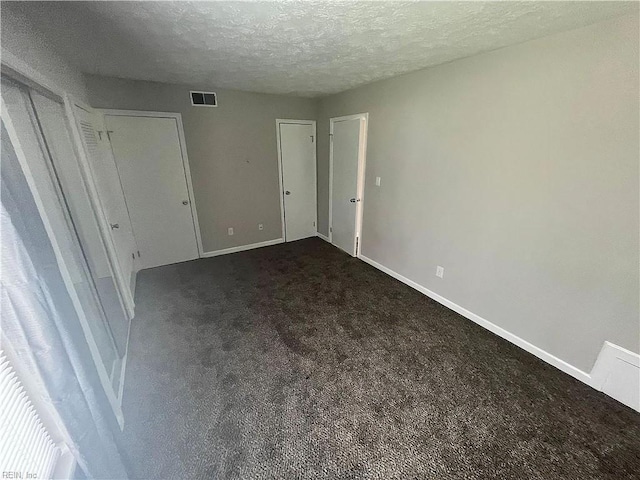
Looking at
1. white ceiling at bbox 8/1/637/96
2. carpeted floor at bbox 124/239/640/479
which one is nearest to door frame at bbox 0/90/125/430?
carpeted floor at bbox 124/239/640/479

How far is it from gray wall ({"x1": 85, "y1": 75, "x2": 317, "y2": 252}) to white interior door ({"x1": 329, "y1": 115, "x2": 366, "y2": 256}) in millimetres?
818

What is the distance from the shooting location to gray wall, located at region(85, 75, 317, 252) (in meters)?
3.11

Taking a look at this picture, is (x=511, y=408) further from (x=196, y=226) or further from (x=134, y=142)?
(x=134, y=142)

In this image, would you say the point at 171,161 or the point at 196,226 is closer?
the point at 171,161

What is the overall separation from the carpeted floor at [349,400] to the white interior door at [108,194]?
0.52 meters

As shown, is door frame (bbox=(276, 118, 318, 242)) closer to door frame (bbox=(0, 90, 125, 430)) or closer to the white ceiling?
the white ceiling

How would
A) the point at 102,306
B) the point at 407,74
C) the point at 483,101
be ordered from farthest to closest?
the point at 407,74, the point at 483,101, the point at 102,306

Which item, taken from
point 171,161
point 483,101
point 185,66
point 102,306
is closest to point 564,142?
point 483,101

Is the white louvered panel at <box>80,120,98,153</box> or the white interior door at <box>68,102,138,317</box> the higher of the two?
the white louvered panel at <box>80,120,98,153</box>

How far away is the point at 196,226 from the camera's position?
144 inches

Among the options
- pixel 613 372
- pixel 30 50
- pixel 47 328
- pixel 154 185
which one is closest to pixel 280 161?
pixel 154 185

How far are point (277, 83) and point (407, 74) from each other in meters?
1.44

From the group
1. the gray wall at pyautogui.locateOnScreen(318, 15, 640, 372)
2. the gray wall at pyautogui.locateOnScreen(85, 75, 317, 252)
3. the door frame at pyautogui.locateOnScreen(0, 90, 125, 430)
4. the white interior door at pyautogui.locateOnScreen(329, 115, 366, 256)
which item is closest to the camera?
the door frame at pyautogui.locateOnScreen(0, 90, 125, 430)

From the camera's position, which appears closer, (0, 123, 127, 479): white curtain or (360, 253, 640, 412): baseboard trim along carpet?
(0, 123, 127, 479): white curtain
